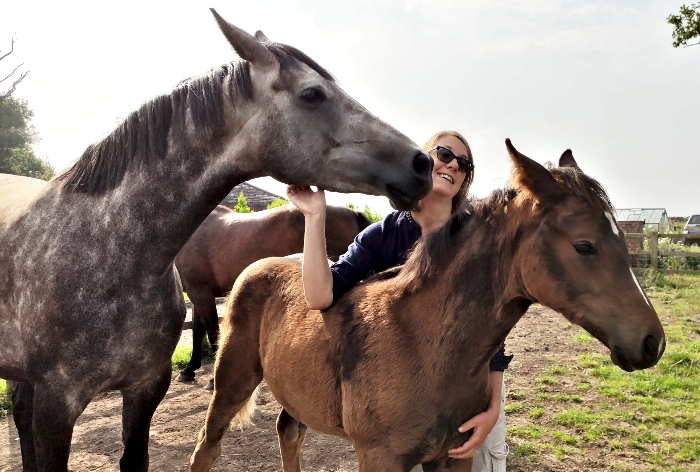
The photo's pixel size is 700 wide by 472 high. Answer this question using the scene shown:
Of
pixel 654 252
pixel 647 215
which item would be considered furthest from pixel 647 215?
pixel 654 252

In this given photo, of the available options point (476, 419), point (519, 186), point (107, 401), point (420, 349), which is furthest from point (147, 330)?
point (107, 401)

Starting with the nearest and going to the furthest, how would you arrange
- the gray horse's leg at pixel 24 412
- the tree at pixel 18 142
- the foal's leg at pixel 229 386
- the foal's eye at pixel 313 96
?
the foal's eye at pixel 313 96
the foal's leg at pixel 229 386
the gray horse's leg at pixel 24 412
the tree at pixel 18 142

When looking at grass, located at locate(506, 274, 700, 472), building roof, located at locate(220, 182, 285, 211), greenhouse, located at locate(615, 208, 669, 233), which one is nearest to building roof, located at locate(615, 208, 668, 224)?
greenhouse, located at locate(615, 208, 669, 233)

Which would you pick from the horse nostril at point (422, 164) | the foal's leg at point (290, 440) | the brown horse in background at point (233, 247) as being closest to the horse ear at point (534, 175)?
the horse nostril at point (422, 164)

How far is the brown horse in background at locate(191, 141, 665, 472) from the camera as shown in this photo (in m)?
1.87

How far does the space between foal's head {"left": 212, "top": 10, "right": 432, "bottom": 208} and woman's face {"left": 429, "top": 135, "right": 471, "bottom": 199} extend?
0.67 metres

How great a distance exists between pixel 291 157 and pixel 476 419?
4.31ft

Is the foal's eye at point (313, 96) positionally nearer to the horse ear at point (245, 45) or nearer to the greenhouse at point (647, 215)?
the horse ear at point (245, 45)

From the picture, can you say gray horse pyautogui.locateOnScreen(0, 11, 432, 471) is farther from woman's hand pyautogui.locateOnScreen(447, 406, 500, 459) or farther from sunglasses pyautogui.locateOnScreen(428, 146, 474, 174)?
woman's hand pyautogui.locateOnScreen(447, 406, 500, 459)

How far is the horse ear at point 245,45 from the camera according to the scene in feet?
7.00

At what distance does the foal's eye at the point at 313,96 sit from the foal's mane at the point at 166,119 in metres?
0.15

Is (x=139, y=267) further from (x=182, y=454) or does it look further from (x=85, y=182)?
(x=182, y=454)

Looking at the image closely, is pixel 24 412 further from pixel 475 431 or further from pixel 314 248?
pixel 475 431

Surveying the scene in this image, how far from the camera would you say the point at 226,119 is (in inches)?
89.7
